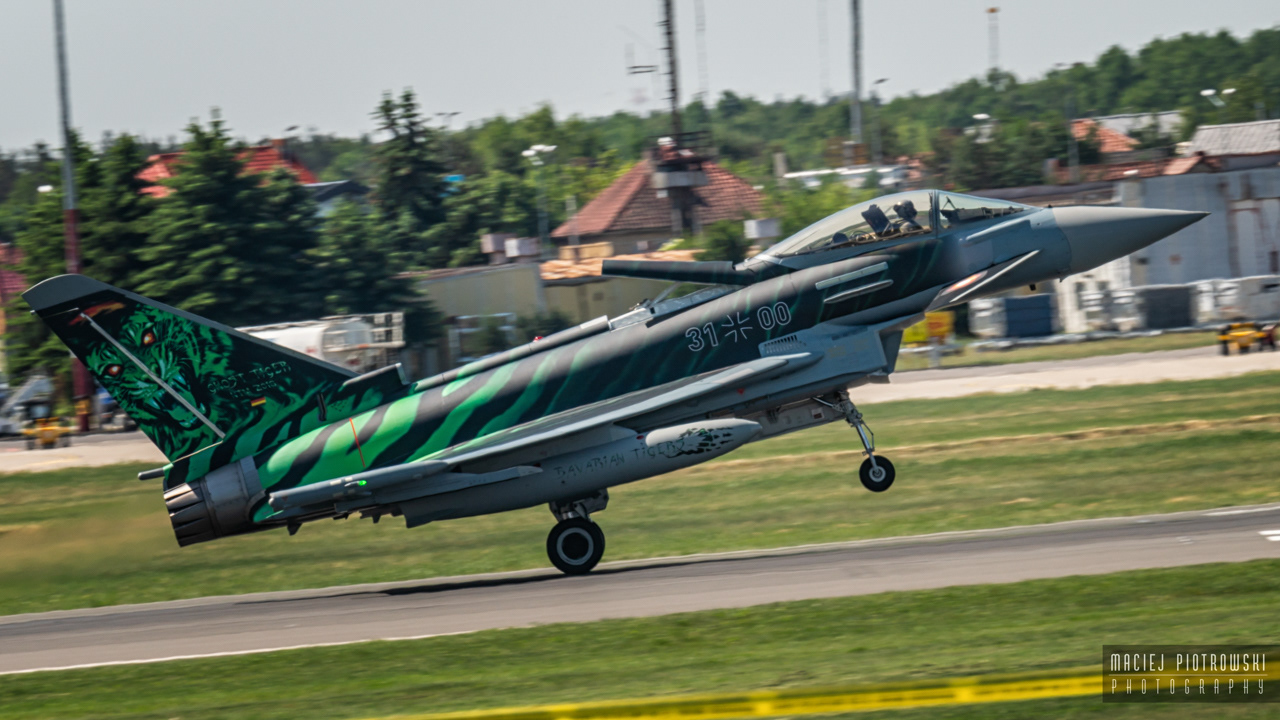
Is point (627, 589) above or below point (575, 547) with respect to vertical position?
below

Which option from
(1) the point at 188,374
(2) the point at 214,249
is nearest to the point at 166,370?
(1) the point at 188,374

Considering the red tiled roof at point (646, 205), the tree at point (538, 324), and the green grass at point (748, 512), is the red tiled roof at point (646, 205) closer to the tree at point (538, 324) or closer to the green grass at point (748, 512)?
the tree at point (538, 324)

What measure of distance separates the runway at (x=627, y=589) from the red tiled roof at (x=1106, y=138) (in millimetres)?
100623

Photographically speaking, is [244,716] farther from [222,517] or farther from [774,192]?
[774,192]

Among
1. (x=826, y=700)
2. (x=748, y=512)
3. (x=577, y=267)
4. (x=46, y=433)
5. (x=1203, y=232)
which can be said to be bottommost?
(x=46, y=433)

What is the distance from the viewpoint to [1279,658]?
10164 mm

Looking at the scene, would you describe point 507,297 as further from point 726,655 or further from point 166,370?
point 726,655

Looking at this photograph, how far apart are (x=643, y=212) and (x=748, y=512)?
2751 inches

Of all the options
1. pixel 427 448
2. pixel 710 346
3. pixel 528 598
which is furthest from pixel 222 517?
pixel 710 346

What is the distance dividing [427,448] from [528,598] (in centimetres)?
263

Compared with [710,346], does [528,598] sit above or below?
below

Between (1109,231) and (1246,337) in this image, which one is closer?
(1109,231)

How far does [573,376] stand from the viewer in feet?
57.0

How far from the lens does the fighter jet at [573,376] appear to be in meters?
16.7
